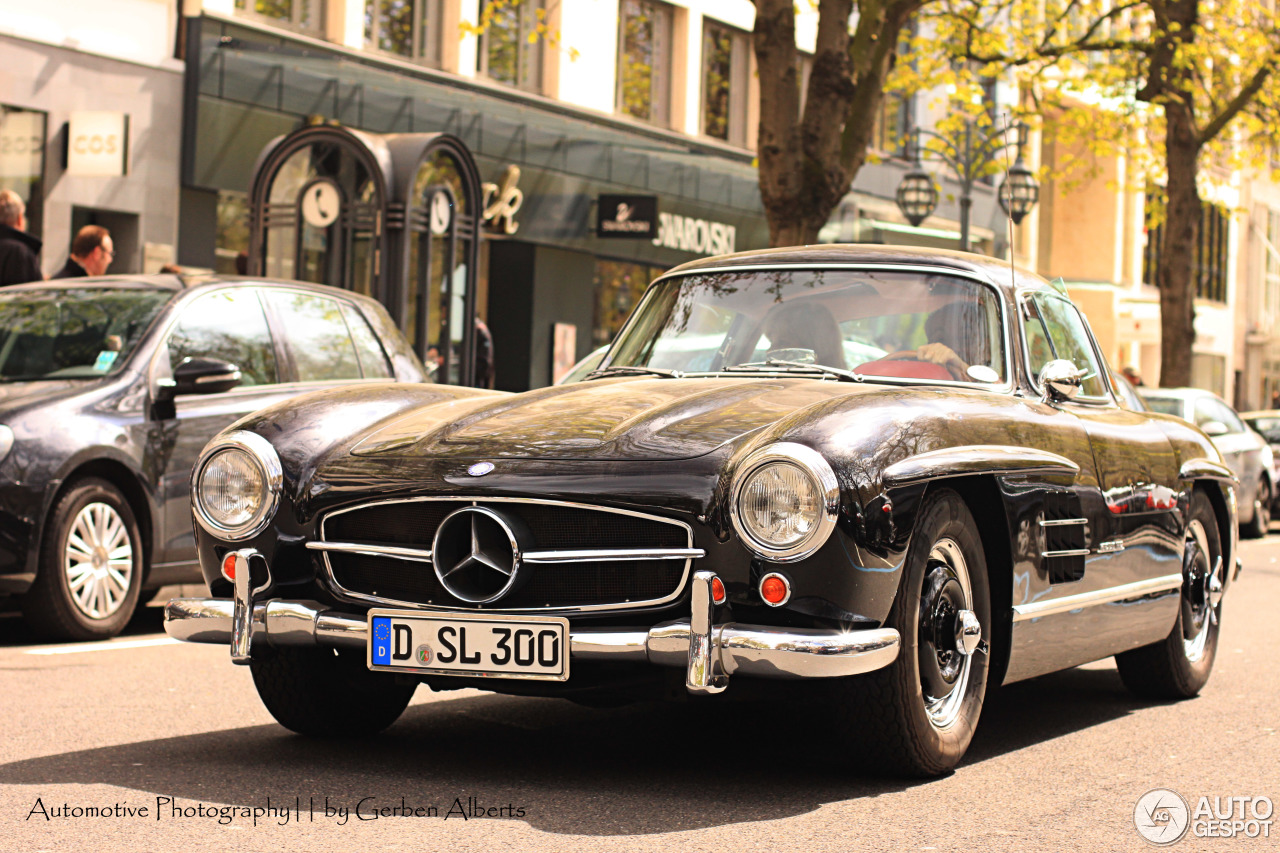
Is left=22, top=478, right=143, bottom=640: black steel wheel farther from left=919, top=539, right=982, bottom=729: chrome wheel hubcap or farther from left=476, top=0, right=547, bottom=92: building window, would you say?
left=476, top=0, right=547, bottom=92: building window

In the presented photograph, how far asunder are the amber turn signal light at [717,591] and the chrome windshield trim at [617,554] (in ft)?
0.29

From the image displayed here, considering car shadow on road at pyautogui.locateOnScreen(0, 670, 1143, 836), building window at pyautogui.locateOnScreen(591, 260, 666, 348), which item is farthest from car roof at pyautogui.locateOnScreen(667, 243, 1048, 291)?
building window at pyautogui.locateOnScreen(591, 260, 666, 348)

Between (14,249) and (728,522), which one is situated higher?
(14,249)

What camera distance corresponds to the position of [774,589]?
182 inches

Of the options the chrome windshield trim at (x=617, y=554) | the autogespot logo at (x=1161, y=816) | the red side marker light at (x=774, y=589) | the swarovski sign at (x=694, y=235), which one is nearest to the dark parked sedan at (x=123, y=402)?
the chrome windshield trim at (x=617, y=554)

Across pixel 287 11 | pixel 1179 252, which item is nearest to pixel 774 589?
pixel 287 11

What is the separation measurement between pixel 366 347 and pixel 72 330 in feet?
5.28

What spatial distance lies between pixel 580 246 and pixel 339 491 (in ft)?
66.9

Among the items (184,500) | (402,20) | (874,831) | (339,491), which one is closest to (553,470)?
(339,491)

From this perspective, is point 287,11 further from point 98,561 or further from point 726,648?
point 726,648

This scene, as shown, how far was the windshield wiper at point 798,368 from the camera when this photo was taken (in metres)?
5.87

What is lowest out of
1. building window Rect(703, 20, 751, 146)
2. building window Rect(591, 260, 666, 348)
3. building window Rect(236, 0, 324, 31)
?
building window Rect(591, 260, 666, 348)

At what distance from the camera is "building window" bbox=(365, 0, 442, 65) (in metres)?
22.1

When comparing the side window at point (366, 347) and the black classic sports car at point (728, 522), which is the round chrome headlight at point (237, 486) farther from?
the side window at point (366, 347)
